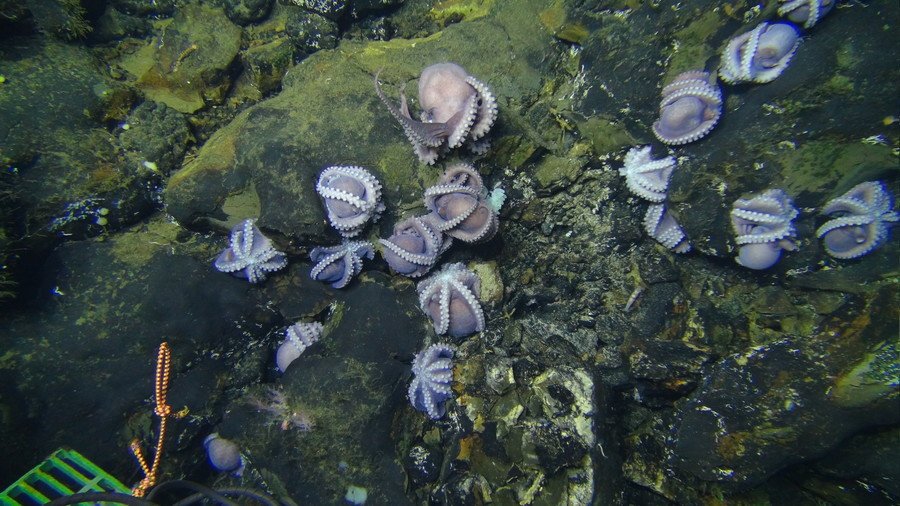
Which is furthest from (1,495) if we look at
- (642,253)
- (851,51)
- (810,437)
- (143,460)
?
(851,51)

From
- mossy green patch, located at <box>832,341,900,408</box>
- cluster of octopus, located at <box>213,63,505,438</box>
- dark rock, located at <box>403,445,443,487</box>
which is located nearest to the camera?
mossy green patch, located at <box>832,341,900,408</box>

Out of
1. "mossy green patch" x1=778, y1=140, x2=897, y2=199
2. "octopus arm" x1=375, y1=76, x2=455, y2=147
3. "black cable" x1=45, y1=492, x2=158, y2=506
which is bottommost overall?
"black cable" x1=45, y1=492, x2=158, y2=506

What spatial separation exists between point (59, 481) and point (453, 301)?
4.56 meters

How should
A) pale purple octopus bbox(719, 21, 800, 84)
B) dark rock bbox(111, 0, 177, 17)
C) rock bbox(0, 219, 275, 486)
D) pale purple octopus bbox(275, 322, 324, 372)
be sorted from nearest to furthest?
pale purple octopus bbox(719, 21, 800, 84) → rock bbox(0, 219, 275, 486) → pale purple octopus bbox(275, 322, 324, 372) → dark rock bbox(111, 0, 177, 17)

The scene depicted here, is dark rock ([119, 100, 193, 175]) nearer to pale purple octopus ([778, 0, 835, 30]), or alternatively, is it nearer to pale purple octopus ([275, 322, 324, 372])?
pale purple octopus ([275, 322, 324, 372])

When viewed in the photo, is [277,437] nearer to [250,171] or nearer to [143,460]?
[143,460]

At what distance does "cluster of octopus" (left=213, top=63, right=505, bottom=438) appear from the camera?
4.02 m

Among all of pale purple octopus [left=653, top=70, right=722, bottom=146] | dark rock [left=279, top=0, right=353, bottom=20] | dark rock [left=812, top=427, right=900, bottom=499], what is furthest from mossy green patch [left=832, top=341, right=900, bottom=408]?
dark rock [left=279, top=0, right=353, bottom=20]

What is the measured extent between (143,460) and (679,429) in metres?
5.92

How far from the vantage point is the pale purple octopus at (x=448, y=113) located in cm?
388

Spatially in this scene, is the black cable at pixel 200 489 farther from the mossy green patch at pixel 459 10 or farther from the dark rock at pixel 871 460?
the mossy green patch at pixel 459 10

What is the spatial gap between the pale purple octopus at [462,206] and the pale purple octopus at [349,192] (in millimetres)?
618

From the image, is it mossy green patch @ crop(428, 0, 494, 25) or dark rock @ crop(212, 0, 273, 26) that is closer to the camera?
mossy green patch @ crop(428, 0, 494, 25)

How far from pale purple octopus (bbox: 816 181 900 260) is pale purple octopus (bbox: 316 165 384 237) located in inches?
180
